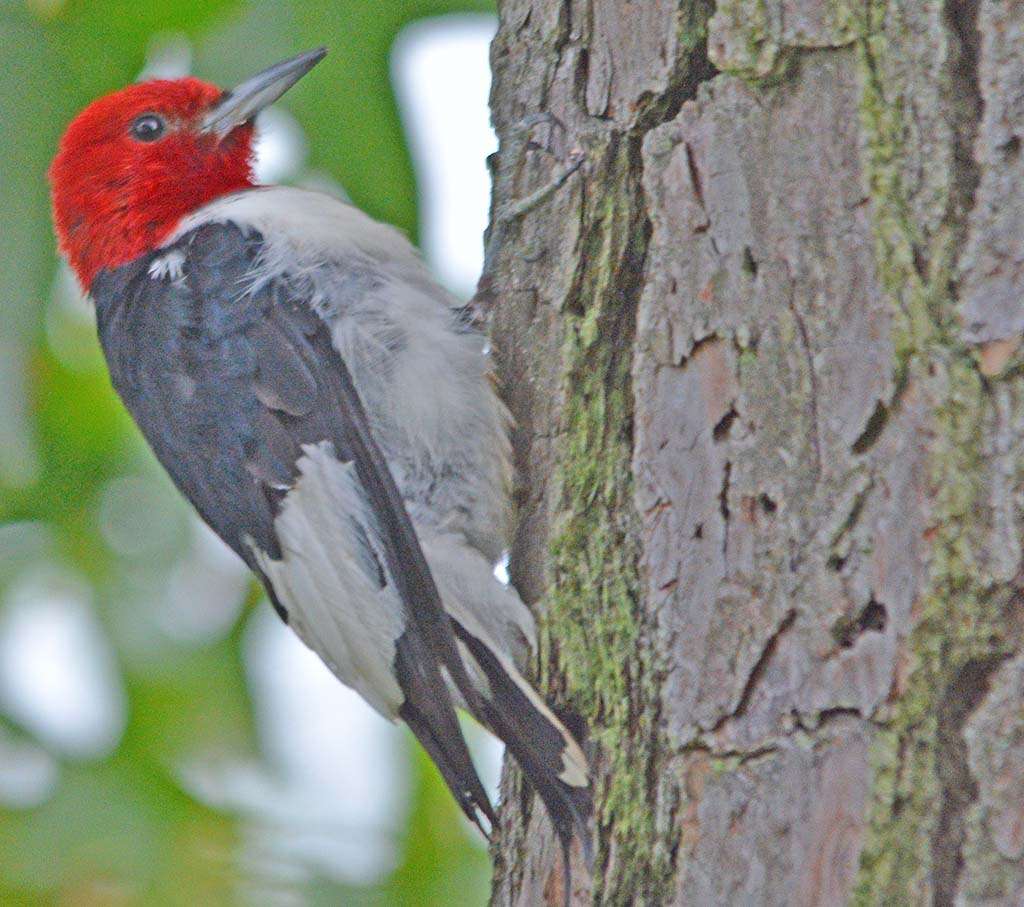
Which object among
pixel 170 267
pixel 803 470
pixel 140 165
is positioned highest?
pixel 140 165

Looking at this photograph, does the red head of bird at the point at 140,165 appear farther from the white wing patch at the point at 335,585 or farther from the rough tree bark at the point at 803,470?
the rough tree bark at the point at 803,470

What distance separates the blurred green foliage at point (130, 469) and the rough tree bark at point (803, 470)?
66 cm

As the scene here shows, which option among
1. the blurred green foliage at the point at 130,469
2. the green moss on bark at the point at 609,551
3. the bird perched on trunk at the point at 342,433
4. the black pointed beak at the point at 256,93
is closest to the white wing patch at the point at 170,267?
the bird perched on trunk at the point at 342,433

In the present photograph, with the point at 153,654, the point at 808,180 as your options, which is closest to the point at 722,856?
the point at 808,180

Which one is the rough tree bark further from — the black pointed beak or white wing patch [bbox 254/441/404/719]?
the black pointed beak

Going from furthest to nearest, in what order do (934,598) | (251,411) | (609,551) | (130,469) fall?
(130,469) < (251,411) < (609,551) < (934,598)

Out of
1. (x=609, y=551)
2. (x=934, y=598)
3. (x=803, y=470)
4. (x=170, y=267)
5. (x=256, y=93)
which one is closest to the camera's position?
(x=934, y=598)

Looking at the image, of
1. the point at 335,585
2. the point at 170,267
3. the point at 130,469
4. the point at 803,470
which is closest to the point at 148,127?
the point at 170,267

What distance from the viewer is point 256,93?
3.12 m

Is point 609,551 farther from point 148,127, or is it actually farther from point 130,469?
point 148,127

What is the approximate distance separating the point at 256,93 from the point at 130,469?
1.10 m

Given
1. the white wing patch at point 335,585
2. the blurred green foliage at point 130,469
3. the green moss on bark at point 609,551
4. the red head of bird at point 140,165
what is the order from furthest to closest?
the red head of bird at point 140,165
the white wing patch at point 335,585
the blurred green foliage at point 130,469
the green moss on bark at point 609,551

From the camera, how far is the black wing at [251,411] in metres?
2.65

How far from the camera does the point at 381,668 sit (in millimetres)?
2691
